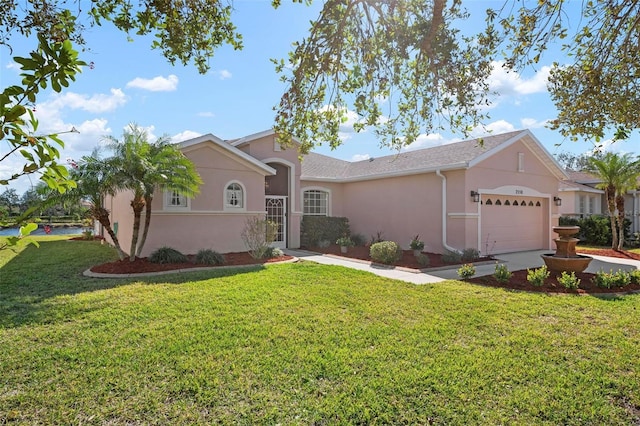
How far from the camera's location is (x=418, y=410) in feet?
11.8

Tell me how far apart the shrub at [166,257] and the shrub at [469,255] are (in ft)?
31.6

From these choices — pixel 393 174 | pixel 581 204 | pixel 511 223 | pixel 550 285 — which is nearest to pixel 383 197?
pixel 393 174

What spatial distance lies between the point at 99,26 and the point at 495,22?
5.82 meters

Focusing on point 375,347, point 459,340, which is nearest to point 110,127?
point 375,347

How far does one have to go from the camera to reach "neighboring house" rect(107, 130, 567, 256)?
44.6 ft

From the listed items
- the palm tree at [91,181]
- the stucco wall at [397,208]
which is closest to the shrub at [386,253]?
the stucco wall at [397,208]

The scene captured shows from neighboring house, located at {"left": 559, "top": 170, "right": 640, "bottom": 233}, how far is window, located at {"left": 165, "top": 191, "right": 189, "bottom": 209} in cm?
2255

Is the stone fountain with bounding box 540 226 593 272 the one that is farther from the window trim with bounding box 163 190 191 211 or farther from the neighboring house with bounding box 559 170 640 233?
the neighboring house with bounding box 559 170 640 233

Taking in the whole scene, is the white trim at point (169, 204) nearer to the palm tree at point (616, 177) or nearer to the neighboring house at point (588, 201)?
the palm tree at point (616, 177)

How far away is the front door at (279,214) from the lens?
16.7 m

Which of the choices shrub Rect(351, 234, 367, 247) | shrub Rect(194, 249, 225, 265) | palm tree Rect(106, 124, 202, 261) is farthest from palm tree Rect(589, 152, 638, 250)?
palm tree Rect(106, 124, 202, 261)

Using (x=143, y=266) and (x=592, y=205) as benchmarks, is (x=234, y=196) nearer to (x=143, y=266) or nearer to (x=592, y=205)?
(x=143, y=266)

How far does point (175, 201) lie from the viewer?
1324 centimetres

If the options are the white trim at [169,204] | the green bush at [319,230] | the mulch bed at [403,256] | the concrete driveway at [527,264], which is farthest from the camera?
the green bush at [319,230]
